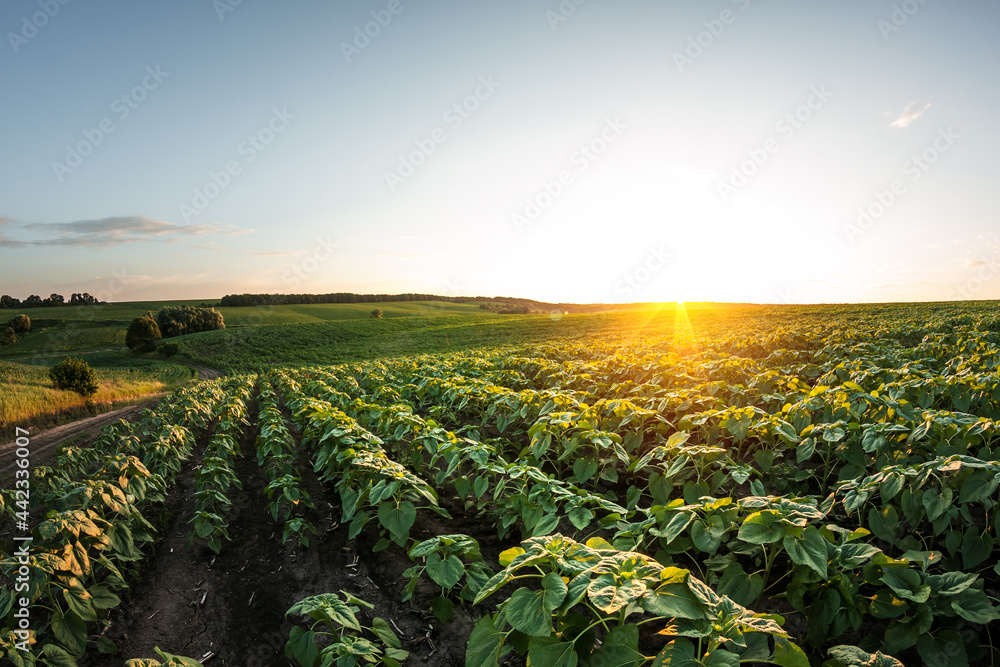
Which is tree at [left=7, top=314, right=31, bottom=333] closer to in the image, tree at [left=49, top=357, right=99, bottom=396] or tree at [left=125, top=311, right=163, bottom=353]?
tree at [left=125, top=311, right=163, bottom=353]

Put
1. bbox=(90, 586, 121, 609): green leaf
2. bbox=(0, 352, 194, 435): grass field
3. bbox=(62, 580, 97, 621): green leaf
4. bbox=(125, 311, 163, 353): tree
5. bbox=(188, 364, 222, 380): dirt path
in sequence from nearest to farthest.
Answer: bbox=(62, 580, 97, 621): green leaf < bbox=(90, 586, 121, 609): green leaf < bbox=(0, 352, 194, 435): grass field < bbox=(188, 364, 222, 380): dirt path < bbox=(125, 311, 163, 353): tree

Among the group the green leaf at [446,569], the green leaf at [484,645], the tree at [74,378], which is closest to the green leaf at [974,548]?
the green leaf at [484,645]

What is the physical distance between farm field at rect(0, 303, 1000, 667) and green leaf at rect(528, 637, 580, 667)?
0.01 m

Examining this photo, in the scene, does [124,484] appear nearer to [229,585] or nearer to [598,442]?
[229,585]

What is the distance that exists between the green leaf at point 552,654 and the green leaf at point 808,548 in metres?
1.49

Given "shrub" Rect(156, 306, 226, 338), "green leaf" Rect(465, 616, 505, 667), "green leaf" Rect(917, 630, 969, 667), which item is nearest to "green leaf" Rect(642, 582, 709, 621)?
"green leaf" Rect(465, 616, 505, 667)

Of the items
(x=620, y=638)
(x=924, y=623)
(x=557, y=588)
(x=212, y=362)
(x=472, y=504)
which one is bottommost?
(x=212, y=362)

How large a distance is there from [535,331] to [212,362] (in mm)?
37983

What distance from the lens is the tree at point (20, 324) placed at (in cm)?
6581

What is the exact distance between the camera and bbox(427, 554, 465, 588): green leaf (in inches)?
117

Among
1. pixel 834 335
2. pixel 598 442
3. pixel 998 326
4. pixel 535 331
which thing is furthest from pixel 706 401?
pixel 535 331

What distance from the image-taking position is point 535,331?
4494 cm

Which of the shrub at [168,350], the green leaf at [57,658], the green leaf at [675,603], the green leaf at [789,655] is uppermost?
the green leaf at [675,603]

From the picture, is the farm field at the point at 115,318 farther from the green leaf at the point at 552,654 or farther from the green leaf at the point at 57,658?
the green leaf at the point at 552,654
